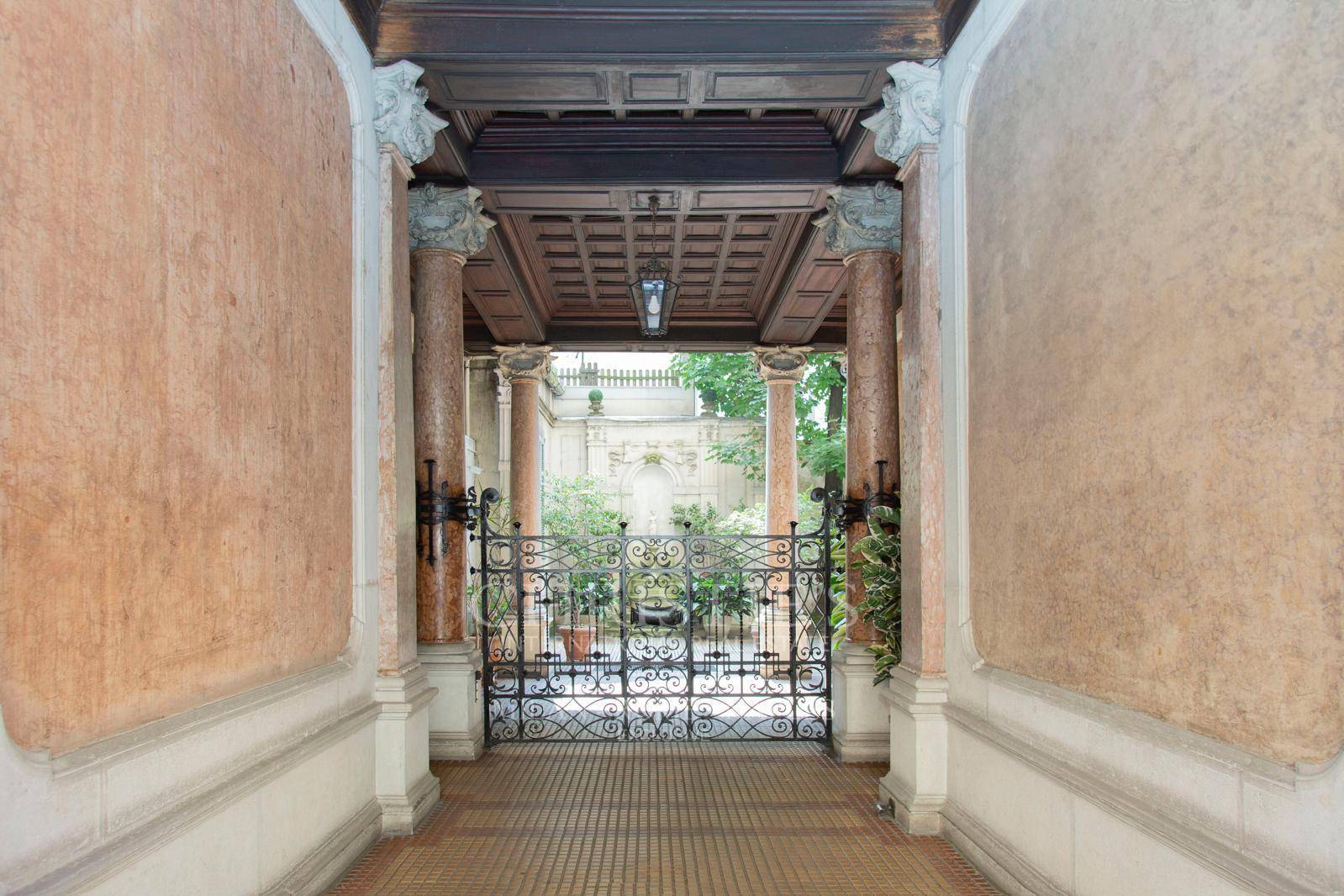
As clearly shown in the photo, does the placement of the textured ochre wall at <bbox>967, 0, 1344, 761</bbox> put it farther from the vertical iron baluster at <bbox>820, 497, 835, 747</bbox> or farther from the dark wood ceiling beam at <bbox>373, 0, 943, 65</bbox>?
the vertical iron baluster at <bbox>820, 497, 835, 747</bbox>

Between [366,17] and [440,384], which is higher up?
[366,17]

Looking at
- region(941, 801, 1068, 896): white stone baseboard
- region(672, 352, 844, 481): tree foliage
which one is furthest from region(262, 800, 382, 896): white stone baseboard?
region(672, 352, 844, 481): tree foliage

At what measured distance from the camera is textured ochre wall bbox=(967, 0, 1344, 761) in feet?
7.39

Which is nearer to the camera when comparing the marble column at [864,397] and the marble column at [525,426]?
the marble column at [864,397]

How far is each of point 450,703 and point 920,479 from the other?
374 centimetres

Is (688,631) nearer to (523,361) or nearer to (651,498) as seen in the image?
(523,361)

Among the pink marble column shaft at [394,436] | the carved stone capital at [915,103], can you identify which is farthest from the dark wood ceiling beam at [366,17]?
the carved stone capital at [915,103]

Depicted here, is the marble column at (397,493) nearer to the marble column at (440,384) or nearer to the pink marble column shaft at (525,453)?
the marble column at (440,384)

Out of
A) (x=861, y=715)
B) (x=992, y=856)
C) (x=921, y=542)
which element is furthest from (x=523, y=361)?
(x=992, y=856)

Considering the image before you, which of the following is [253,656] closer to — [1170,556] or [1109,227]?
[1170,556]

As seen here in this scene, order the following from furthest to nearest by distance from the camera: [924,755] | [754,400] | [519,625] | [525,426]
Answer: [754,400] < [525,426] < [519,625] < [924,755]

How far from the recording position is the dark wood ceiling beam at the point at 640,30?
5020mm

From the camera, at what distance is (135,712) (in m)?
2.64

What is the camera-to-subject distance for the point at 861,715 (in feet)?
21.7
